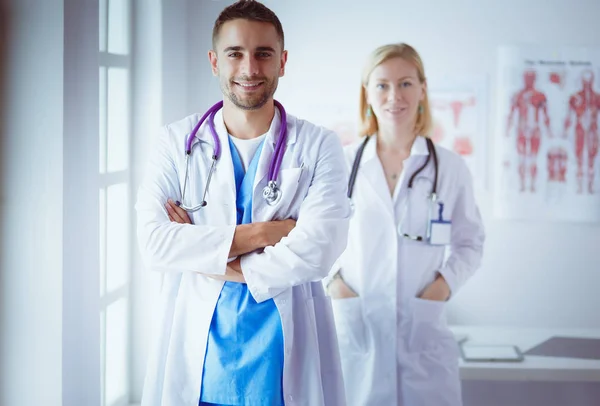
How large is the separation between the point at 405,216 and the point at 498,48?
0.87 meters

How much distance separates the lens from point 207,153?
5.93ft

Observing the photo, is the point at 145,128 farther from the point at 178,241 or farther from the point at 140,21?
the point at 178,241

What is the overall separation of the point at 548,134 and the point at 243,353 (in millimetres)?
1551

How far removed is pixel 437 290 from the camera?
2203 millimetres

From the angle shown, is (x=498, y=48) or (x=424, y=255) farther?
(x=498, y=48)

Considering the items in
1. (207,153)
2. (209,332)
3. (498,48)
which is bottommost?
(209,332)

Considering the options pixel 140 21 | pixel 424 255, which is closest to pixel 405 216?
pixel 424 255

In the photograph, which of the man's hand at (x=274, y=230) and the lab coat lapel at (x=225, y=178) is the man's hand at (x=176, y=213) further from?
the man's hand at (x=274, y=230)

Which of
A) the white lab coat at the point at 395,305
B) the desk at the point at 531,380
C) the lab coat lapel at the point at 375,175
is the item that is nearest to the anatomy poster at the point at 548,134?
the desk at the point at 531,380

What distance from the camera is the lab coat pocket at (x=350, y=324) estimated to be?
7.29 feet

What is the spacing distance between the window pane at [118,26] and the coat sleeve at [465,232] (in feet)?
3.63

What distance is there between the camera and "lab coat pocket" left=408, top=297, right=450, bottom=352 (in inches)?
86.1

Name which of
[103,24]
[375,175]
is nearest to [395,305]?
[375,175]

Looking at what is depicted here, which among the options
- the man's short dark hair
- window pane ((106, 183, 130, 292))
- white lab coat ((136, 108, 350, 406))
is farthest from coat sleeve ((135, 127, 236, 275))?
window pane ((106, 183, 130, 292))
